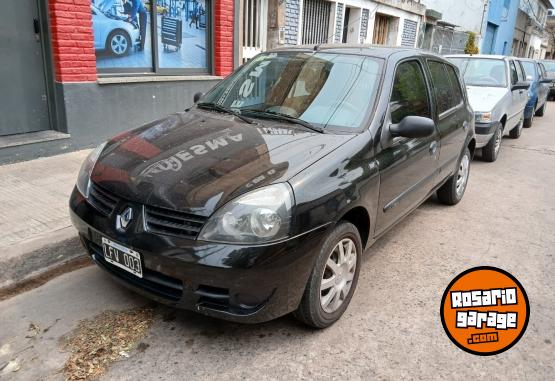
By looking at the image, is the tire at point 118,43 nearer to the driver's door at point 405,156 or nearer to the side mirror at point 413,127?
the driver's door at point 405,156

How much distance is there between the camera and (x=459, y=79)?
5164 millimetres

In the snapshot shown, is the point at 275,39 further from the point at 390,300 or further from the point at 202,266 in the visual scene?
the point at 202,266

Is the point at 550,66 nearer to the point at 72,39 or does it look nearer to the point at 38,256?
the point at 72,39

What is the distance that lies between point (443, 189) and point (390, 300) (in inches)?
94.6

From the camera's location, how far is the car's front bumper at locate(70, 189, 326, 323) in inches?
91.7

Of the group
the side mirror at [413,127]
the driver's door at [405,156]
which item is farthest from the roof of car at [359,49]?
the side mirror at [413,127]

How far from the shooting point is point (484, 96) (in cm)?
767

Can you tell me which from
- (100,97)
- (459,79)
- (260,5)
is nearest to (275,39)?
(260,5)

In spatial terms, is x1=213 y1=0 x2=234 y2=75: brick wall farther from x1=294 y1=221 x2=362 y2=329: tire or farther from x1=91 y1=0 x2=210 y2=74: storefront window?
x1=294 y1=221 x2=362 y2=329: tire

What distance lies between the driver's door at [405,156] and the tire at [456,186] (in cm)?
94

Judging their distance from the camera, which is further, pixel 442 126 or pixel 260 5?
pixel 260 5

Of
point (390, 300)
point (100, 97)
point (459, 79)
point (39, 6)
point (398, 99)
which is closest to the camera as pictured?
point (390, 300)

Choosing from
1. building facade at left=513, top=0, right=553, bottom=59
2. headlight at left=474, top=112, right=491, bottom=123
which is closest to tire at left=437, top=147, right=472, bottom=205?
headlight at left=474, top=112, right=491, bottom=123

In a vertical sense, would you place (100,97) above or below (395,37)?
below
